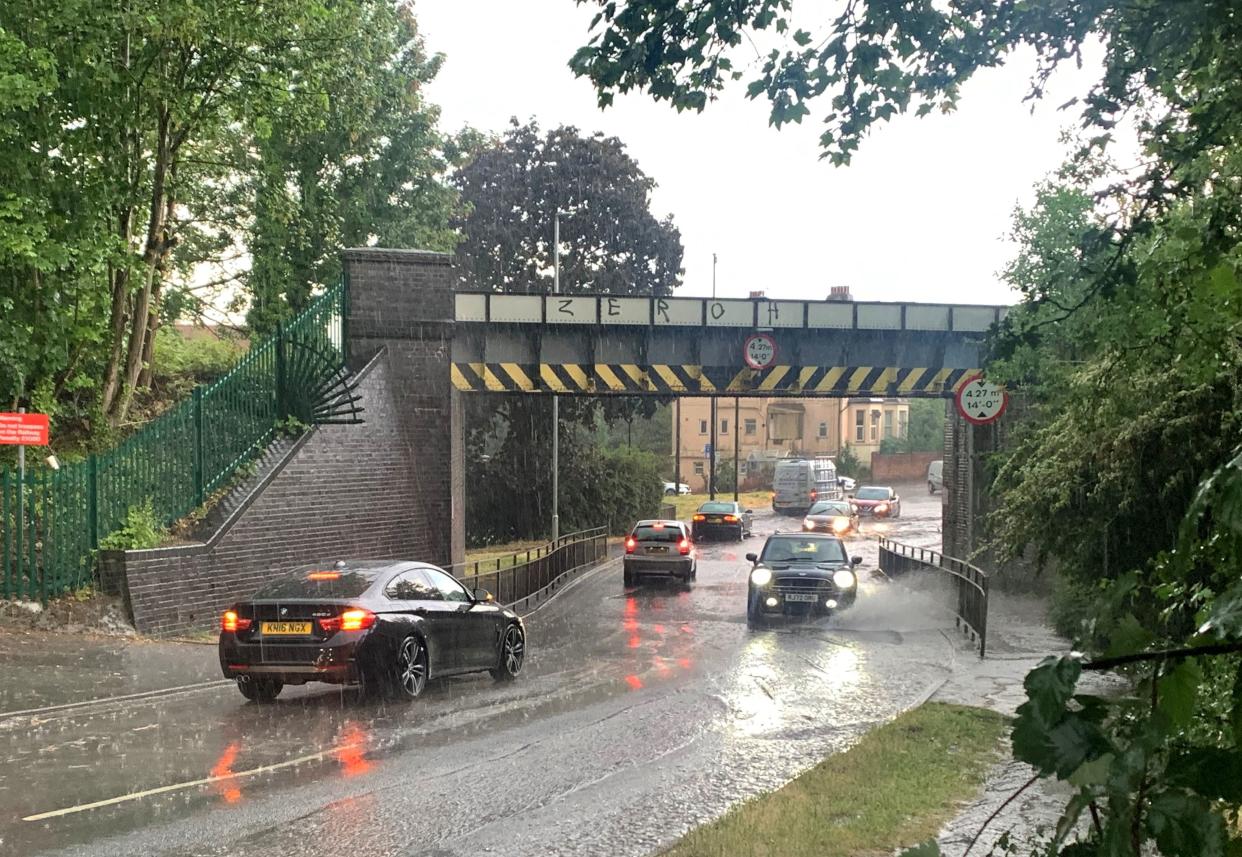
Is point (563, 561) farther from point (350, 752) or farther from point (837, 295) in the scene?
point (837, 295)

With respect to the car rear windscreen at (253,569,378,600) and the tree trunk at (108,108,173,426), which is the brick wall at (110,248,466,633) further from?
the car rear windscreen at (253,569,378,600)

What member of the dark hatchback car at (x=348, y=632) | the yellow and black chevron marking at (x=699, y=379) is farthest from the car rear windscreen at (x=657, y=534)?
the dark hatchback car at (x=348, y=632)

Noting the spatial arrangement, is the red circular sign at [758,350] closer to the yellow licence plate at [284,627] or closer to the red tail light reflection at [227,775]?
the yellow licence plate at [284,627]

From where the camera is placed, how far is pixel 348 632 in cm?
1171

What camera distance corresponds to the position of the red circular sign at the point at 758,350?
25.5 m

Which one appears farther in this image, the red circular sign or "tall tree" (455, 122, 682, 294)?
"tall tree" (455, 122, 682, 294)

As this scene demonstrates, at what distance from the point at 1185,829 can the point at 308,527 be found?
18.7 meters

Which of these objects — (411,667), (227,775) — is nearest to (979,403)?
(411,667)

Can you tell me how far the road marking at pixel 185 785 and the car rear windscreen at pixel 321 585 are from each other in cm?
234

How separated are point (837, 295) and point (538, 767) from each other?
62.5 metres

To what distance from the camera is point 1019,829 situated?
24.2 feet

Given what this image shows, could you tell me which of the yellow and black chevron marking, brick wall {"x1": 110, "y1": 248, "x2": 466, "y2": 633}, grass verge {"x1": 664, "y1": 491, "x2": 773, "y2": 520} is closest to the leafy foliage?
brick wall {"x1": 110, "y1": 248, "x2": 466, "y2": 633}

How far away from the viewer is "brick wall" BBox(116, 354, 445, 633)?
15.9 meters

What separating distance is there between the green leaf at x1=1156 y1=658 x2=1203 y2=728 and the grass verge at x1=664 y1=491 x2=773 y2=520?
62.8m
